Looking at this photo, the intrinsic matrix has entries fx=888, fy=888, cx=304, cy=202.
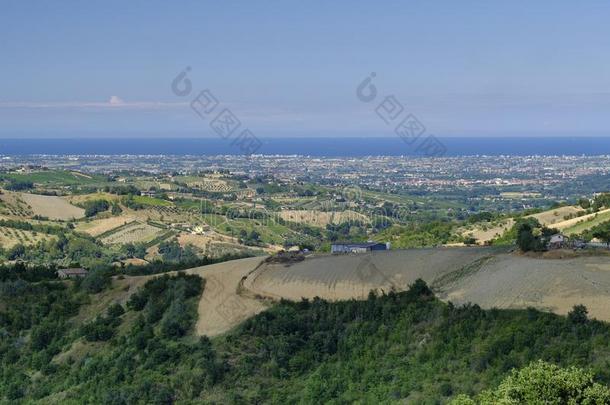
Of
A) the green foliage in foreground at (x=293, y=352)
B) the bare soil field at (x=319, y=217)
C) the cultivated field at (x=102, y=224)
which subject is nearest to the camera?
the green foliage in foreground at (x=293, y=352)

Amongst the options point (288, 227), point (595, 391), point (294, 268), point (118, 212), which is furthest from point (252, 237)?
point (595, 391)

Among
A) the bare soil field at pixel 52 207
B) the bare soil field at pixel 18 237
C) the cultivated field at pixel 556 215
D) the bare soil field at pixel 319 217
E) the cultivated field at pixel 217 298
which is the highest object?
the cultivated field at pixel 556 215

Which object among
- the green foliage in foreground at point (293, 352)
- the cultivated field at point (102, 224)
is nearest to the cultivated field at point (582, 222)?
the green foliage in foreground at point (293, 352)

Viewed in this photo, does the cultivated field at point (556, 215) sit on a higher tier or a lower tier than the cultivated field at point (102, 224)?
A: higher

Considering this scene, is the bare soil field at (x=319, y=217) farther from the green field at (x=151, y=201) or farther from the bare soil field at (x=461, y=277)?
the bare soil field at (x=461, y=277)

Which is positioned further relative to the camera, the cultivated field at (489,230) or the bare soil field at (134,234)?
the bare soil field at (134,234)

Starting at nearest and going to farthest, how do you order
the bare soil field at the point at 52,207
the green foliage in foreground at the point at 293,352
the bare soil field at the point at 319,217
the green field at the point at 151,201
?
the green foliage in foreground at the point at 293,352 → the bare soil field at the point at 52,207 → the green field at the point at 151,201 → the bare soil field at the point at 319,217

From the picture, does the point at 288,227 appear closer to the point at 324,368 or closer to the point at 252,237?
the point at 252,237
